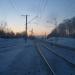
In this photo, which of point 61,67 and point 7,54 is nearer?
point 61,67

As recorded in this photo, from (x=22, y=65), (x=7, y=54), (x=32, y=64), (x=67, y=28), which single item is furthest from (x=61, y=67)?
(x=67, y=28)

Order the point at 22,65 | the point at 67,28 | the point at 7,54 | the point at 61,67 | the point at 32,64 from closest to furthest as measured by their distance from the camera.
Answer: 1. the point at 61,67
2. the point at 22,65
3. the point at 32,64
4. the point at 7,54
5. the point at 67,28

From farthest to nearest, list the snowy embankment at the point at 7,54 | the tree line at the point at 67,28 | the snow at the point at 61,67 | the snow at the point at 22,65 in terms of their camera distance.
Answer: the tree line at the point at 67,28, the snowy embankment at the point at 7,54, the snow at the point at 61,67, the snow at the point at 22,65

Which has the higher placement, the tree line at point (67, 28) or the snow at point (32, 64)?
the tree line at point (67, 28)

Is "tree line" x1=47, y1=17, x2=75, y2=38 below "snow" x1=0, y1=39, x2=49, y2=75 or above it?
above

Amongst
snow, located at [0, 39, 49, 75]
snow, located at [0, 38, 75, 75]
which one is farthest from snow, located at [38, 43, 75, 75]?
snow, located at [0, 39, 49, 75]

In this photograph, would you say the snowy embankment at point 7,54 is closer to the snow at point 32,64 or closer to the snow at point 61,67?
the snow at point 32,64

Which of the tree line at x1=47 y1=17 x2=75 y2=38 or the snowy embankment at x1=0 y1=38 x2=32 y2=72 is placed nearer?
the snowy embankment at x1=0 y1=38 x2=32 y2=72

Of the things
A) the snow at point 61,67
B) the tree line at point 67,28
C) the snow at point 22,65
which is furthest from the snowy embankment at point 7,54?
the tree line at point 67,28

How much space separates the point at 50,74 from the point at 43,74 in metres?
0.40

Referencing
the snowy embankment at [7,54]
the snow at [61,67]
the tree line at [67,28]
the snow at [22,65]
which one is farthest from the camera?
the tree line at [67,28]

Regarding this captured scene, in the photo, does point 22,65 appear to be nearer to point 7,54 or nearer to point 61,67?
point 61,67

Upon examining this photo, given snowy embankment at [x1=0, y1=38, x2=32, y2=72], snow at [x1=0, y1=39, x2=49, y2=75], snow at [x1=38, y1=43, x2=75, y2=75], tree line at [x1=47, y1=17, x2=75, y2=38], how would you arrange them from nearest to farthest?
snow at [x1=0, y1=39, x2=49, y2=75] → snow at [x1=38, y1=43, x2=75, y2=75] → snowy embankment at [x1=0, y1=38, x2=32, y2=72] → tree line at [x1=47, y1=17, x2=75, y2=38]

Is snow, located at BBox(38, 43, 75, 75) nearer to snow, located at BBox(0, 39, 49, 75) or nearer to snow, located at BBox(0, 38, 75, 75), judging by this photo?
snow, located at BBox(0, 38, 75, 75)
